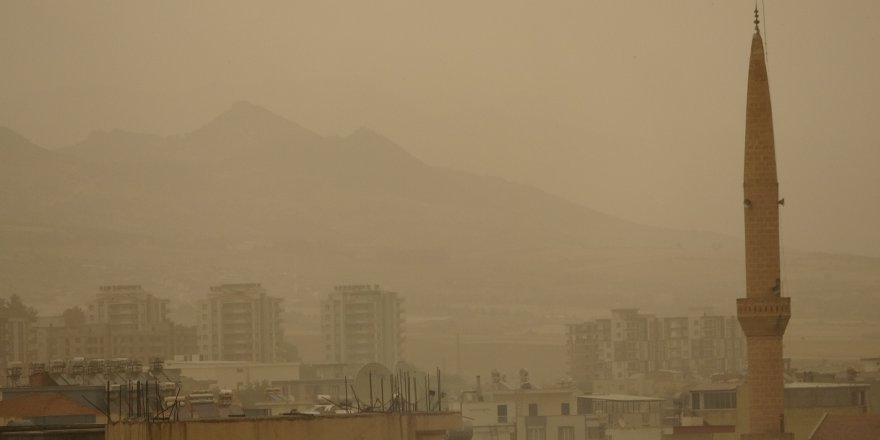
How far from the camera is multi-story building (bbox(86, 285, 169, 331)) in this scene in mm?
180512

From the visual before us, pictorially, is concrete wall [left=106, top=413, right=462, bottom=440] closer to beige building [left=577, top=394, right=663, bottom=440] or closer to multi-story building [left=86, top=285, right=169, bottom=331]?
beige building [left=577, top=394, right=663, bottom=440]

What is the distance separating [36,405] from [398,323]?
14924 cm

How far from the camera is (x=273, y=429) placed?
2789 cm

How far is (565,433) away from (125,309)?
337 feet

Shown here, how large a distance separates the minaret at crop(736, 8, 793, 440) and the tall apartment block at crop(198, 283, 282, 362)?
4782 inches

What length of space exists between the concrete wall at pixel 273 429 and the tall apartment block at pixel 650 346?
420ft

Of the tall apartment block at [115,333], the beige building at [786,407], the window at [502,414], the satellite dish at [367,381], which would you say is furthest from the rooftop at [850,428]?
the tall apartment block at [115,333]

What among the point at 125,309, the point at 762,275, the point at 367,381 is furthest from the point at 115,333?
the point at 762,275

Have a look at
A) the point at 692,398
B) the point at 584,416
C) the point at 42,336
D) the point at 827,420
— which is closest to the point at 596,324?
the point at 42,336

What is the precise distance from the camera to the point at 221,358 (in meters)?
174

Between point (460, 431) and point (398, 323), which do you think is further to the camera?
point (398, 323)

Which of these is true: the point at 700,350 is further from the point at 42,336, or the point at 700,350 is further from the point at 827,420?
the point at 827,420

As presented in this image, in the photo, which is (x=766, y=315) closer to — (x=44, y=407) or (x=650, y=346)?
(x=44, y=407)

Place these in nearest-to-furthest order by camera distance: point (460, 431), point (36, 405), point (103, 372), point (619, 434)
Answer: point (460, 431), point (36, 405), point (103, 372), point (619, 434)
